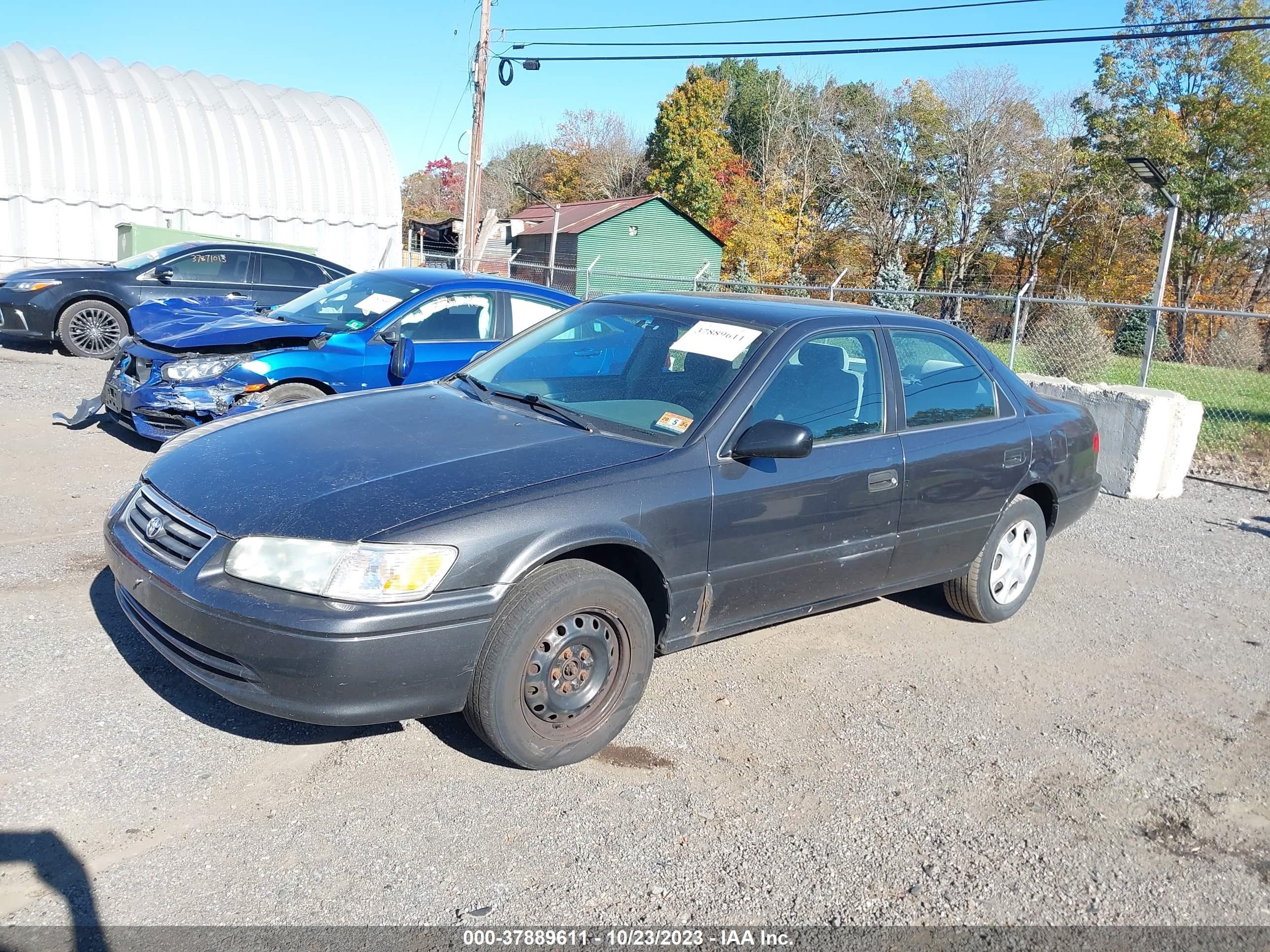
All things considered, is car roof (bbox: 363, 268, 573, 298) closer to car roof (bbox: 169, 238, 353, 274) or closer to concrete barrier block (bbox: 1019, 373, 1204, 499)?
car roof (bbox: 169, 238, 353, 274)

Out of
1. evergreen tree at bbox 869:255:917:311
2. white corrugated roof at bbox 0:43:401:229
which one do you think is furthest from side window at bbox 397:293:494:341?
white corrugated roof at bbox 0:43:401:229

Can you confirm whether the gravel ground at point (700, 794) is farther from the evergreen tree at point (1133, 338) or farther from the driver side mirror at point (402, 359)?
the evergreen tree at point (1133, 338)

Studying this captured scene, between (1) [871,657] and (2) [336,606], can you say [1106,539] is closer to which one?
(1) [871,657]

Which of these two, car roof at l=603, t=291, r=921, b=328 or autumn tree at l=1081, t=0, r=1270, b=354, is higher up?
autumn tree at l=1081, t=0, r=1270, b=354

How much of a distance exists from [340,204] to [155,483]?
860 inches

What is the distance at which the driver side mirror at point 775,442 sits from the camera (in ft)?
12.3

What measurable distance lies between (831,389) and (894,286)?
28110 mm

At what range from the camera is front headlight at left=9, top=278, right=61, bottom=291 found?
11.3 meters

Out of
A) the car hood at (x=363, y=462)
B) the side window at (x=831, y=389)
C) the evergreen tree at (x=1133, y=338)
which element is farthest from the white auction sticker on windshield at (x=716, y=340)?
the evergreen tree at (x=1133, y=338)

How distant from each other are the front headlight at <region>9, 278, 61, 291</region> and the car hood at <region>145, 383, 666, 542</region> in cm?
871

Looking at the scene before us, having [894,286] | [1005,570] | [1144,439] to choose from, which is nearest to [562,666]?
[1005,570]

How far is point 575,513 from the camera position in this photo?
11.3 feet

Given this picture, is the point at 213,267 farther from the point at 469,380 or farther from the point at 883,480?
the point at 883,480

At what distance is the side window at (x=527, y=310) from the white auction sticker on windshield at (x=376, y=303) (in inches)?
36.2
